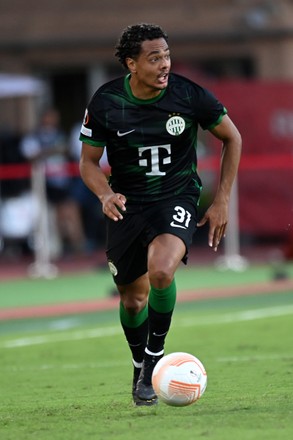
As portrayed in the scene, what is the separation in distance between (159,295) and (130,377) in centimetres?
214

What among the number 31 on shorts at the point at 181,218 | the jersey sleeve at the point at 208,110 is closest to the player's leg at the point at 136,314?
the number 31 on shorts at the point at 181,218

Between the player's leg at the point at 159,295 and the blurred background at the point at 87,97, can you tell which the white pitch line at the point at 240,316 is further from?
the player's leg at the point at 159,295

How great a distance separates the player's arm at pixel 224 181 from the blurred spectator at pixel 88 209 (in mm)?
12507

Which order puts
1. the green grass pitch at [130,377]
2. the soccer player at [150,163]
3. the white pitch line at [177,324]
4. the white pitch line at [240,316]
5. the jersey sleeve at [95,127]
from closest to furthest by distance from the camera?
the green grass pitch at [130,377] < the soccer player at [150,163] < the jersey sleeve at [95,127] < the white pitch line at [177,324] < the white pitch line at [240,316]

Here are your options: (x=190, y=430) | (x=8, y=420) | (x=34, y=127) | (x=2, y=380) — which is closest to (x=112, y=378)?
(x=2, y=380)

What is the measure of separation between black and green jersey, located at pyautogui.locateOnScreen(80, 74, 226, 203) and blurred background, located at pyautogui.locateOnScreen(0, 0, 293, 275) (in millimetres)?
11050

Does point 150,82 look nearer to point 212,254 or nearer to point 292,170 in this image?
point 292,170

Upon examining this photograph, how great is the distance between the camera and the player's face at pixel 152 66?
816 cm

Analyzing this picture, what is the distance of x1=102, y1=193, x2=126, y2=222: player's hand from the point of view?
807cm

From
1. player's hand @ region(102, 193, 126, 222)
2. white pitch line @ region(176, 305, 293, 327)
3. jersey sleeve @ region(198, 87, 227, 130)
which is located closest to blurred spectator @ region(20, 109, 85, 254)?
white pitch line @ region(176, 305, 293, 327)

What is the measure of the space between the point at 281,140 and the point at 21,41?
6918mm

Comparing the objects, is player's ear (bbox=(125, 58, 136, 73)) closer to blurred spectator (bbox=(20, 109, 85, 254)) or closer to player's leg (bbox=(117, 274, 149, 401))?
player's leg (bbox=(117, 274, 149, 401))

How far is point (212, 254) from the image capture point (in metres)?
21.5

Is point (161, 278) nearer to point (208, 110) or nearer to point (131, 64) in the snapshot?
point (208, 110)
